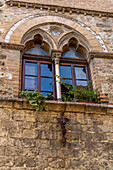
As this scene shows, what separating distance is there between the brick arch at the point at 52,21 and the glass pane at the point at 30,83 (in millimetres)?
1097

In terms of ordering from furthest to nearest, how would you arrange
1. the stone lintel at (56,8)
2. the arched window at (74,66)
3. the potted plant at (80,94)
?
the stone lintel at (56,8)
the arched window at (74,66)
the potted plant at (80,94)

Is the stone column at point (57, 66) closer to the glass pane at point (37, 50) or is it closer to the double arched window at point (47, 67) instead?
the double arched window at point (47, 67)

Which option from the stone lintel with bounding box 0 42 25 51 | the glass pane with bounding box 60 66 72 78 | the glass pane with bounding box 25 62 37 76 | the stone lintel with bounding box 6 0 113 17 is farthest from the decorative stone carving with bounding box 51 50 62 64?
the stone lintel with bounding box 6 0 113 17

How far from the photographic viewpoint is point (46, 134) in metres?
5.49

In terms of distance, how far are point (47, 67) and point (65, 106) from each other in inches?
63.6

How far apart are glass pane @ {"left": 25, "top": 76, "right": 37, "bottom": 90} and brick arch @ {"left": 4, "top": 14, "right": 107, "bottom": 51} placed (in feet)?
3.60

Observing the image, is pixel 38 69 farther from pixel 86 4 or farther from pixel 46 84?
pixel 86 4

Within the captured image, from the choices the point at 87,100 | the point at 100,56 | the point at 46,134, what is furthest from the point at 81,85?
the point at 46,134

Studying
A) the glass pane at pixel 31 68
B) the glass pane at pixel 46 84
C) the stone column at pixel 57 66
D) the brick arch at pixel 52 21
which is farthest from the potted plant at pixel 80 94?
the brick arch at pixel 52 21

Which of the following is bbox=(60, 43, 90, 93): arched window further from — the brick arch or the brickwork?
the brickwork

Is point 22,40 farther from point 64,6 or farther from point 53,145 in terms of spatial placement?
point 53,145

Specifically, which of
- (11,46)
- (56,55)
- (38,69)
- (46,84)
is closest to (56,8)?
(56,55)

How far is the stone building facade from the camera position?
526 centimetres

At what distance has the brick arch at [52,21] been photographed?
7.19m
